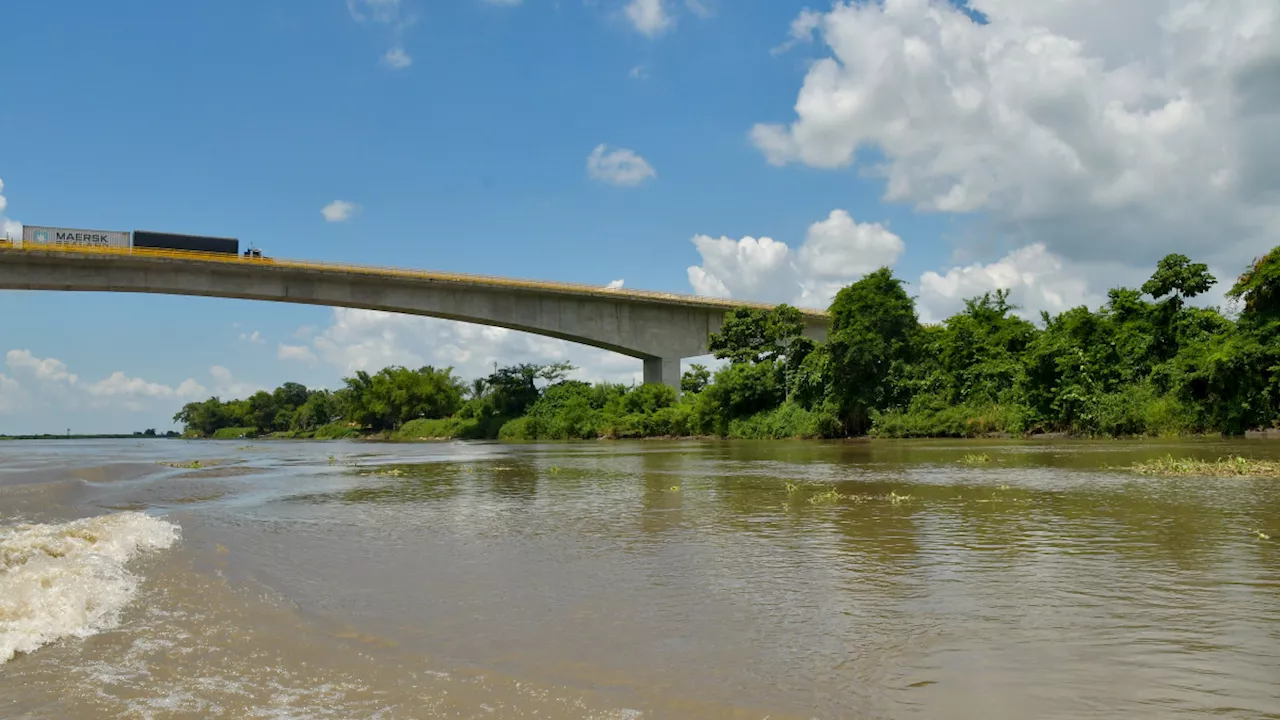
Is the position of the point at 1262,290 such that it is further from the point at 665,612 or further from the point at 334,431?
the point at 334,431

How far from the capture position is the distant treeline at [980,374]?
29.0 meters

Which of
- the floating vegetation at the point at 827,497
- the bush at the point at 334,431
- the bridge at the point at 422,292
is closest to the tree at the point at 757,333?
the bridge at the point at 422,292

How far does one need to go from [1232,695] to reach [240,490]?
52.6 ft

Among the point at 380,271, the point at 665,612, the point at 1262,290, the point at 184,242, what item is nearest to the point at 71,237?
the point at 184,242

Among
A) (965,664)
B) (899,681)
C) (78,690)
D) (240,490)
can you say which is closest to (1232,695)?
(965,664)

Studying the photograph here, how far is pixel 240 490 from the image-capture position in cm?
1537

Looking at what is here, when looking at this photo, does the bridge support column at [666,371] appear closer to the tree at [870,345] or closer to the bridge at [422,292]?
the bridge at [422,292]

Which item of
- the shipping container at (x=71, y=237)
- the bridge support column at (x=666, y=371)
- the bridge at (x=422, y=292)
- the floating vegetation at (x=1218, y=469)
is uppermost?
the shipping container at (x=71, y=237)

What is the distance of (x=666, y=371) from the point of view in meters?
54.5

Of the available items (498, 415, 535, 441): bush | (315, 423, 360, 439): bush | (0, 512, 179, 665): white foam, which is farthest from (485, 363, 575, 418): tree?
(0, 512, 179, 665): white foam

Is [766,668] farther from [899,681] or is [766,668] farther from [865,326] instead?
[865,326]

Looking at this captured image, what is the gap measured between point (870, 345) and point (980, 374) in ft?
18.5

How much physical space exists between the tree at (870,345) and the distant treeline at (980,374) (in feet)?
0.24

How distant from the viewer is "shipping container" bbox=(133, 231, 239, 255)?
1655 inches
